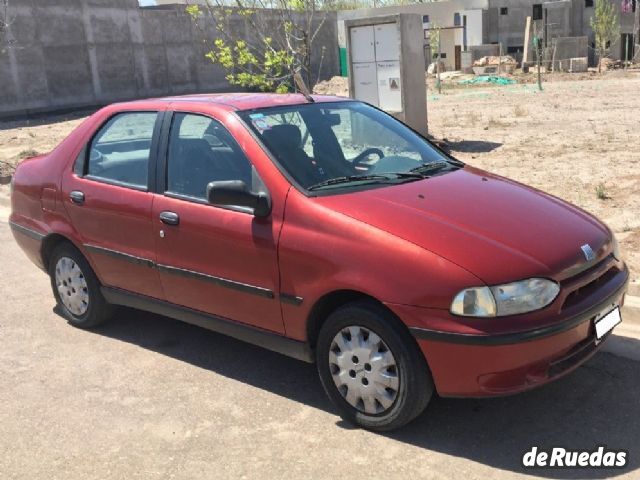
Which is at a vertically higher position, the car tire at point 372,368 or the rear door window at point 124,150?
the rear door window at point 124,150

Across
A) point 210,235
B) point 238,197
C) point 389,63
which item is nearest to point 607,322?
point 238,197

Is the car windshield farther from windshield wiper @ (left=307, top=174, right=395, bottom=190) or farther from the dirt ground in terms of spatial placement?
the dirt ground

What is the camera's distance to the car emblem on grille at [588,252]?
3400mm

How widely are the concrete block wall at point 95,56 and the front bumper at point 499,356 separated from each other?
22.0 meters

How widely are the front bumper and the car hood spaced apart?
260mm

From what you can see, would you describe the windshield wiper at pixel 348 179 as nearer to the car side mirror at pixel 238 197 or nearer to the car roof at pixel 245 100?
the car side mirror at pixel 238 197

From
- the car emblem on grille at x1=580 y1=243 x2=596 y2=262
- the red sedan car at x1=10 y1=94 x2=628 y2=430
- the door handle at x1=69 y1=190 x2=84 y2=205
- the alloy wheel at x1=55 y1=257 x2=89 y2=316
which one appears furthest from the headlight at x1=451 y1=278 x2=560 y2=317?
the alloy wheel at x1=55 y1=257 x2=89 y2=316

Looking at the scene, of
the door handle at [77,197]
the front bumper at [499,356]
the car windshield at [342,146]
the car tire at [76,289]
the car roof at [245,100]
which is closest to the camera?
the front bumper at [499,356]

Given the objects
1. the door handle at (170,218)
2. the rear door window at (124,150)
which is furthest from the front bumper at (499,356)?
the rear door window at (124,150)

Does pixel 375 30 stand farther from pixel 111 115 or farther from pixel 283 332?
pixel 283 332

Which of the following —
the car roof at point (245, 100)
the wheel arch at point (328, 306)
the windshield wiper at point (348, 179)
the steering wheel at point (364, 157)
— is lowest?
the wheel arch at point (328, 306)

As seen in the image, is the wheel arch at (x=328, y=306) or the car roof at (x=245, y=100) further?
the car roof at (x=245, y=100)

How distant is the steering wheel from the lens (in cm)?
414

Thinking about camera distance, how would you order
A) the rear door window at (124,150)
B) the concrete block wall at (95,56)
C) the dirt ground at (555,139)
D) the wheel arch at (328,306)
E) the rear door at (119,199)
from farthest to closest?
the concrete block wall at (95,56)
the dirt ground at (555,139)
the rear door window at (124,150)
the rear door at (119,199)
the wheel arch at (328,306)
